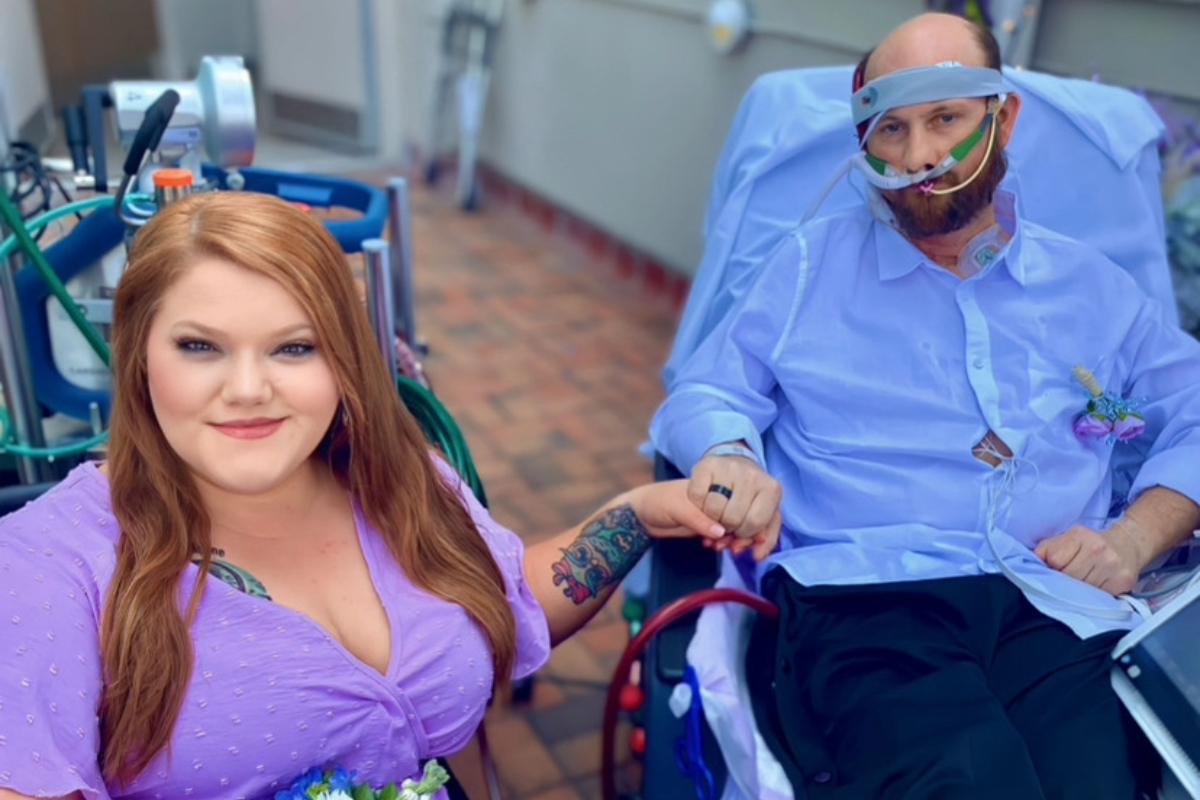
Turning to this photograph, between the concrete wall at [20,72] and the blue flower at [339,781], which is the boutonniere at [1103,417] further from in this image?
the concrete wall at [20,72]

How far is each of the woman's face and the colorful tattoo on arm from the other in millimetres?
438

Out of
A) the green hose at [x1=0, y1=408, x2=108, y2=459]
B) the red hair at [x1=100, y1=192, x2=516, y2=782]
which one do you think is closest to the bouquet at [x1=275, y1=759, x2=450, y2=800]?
the red hair at [x1=100, y1=192, x2=516, y2=782]

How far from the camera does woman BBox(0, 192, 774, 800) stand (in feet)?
3.37

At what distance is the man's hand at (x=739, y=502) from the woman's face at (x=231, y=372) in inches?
21.6

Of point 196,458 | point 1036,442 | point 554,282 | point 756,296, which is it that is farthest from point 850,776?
point 554,282

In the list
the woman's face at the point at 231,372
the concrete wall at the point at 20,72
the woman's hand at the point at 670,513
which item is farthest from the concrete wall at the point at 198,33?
the woman's face at the point at 231,372

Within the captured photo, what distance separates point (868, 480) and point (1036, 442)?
25 centimetres

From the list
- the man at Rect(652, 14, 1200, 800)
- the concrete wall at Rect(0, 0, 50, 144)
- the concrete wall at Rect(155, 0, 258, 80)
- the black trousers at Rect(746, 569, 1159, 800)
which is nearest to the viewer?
the black trousers at Rect(746, 569, 1159, 800)

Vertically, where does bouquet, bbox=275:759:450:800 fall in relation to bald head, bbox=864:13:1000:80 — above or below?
below

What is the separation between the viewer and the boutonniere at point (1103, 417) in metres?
1.58

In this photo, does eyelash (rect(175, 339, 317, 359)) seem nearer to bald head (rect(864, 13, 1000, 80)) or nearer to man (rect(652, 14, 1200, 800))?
man (rect(652, 14, 1200, 800))

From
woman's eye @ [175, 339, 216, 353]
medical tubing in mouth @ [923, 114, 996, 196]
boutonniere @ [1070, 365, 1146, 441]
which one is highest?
medical tubing in mouth @ [923, 114, 996, 196]

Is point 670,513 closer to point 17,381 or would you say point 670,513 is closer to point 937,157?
point 937,157

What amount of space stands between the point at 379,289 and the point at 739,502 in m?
0.61
